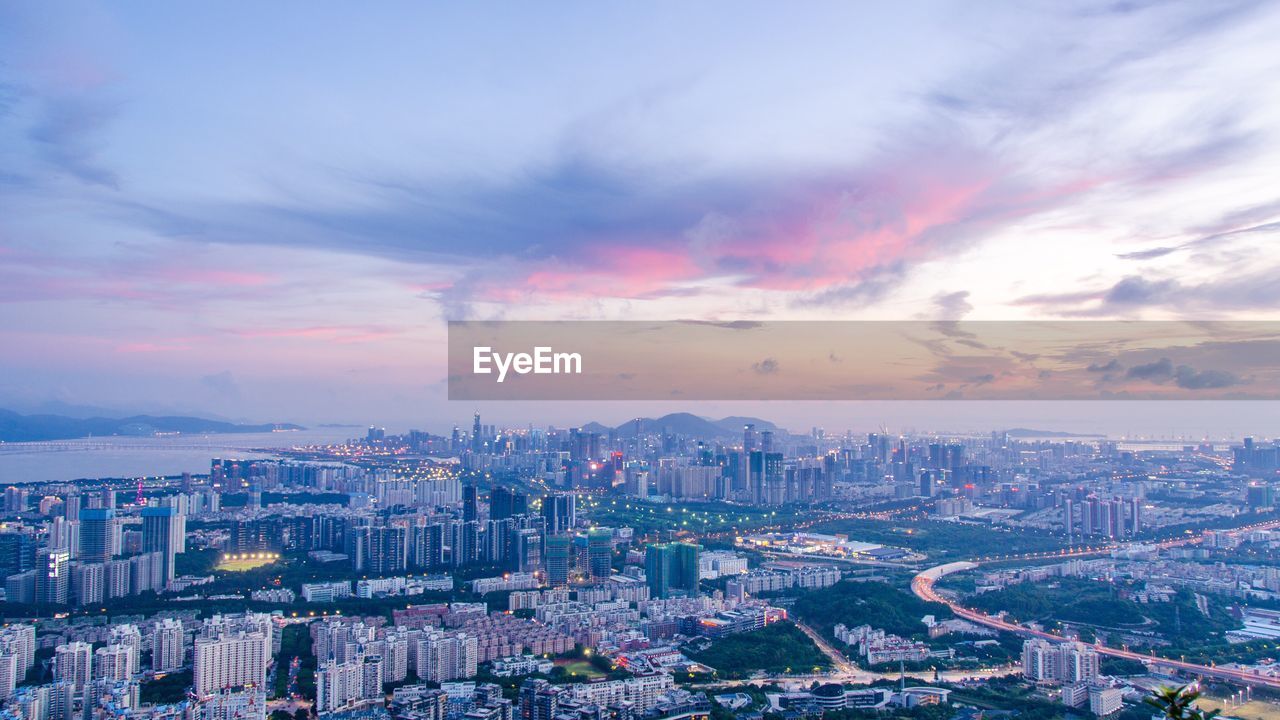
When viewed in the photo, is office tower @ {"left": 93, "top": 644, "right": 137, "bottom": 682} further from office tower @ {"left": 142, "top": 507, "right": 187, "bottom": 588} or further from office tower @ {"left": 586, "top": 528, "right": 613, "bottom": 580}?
office tower @ {"left": 586, "top": 528, "right": 613, "bottom": 580}

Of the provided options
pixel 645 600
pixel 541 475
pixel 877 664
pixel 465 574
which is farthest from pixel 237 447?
pixel 877 664

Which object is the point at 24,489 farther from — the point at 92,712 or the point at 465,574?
the point at 92,712

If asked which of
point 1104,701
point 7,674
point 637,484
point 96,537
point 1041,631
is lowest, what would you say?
point 1041,631

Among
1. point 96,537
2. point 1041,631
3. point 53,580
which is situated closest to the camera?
point 1041,631

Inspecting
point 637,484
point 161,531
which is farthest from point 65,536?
point 637,484

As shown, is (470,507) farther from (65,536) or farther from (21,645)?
(21,645)
